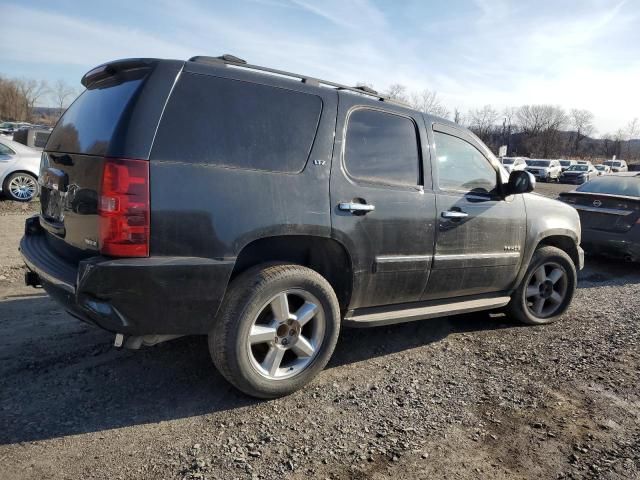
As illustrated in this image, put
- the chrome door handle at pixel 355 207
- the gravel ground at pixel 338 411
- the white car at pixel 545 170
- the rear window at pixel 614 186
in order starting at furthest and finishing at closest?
the white car at pixel 545 170 < the rear window at pixel 614 186 < the chrome door handle at pixel 355 207 < the gravel ground at pixel 338 411

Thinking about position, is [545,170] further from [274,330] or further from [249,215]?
[249,215]

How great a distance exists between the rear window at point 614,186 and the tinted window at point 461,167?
15.2ft

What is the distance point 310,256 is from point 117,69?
1.67 meters

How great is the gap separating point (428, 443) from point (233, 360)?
1191 mm

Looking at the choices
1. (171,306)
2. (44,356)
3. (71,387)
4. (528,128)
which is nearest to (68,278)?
(171,306)

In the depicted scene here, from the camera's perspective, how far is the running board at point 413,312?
3402 millimetres

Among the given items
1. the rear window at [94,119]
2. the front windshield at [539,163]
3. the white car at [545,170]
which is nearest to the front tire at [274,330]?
the rear window at [94,119]

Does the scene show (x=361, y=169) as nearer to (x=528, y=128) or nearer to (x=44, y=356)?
(x=44, y=356)

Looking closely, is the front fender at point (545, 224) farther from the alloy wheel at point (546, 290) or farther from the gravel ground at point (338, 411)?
the gravel ground at point (338, 411)

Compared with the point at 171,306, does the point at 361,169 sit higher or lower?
higher

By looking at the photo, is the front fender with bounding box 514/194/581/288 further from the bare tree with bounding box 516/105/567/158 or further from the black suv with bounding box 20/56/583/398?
the bare tree with bounding box 516/105/567/158

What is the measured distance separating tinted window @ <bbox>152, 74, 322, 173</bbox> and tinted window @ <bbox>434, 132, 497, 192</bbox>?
3.99 feet

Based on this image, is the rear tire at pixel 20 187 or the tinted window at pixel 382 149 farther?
the rear tire at pixel 20 187

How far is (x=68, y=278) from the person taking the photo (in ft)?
8.71
